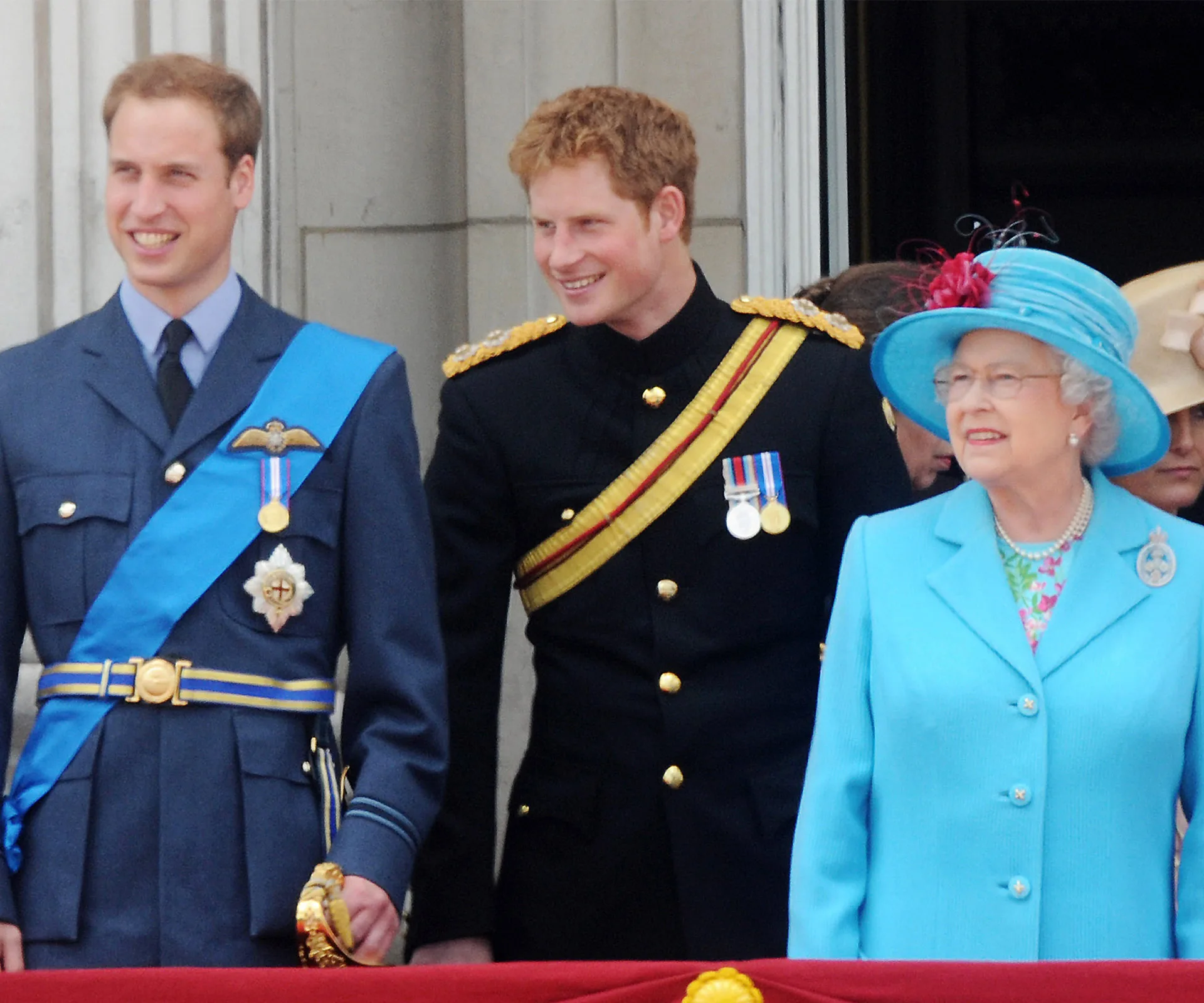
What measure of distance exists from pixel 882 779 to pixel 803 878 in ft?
0.50

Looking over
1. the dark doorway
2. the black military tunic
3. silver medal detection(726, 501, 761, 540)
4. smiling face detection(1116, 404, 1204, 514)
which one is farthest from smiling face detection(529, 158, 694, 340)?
the dark doorway

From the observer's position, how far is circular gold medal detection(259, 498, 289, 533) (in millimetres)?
2869

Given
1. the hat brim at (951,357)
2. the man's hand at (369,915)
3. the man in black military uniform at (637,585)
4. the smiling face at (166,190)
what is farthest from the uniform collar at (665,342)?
the man's hand at (369,915)

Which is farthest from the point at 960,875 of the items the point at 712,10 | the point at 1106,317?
the point at 712,10

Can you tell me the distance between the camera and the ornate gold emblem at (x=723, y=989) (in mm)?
2412

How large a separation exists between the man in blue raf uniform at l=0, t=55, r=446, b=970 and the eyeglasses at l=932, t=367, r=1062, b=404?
69 centimetres

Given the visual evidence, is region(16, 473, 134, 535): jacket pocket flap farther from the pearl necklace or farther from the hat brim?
the pearl necklace

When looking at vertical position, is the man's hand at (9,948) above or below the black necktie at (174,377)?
below

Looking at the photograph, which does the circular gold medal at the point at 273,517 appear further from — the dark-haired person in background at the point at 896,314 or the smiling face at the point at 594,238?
the dark-haired person in background at the point at 896,314

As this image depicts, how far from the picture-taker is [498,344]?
135 inches

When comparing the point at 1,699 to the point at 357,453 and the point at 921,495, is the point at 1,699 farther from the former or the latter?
the point at 921,495

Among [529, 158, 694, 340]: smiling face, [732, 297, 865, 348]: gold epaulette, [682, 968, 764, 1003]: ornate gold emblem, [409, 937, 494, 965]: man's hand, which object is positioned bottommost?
[409, 937, 494, 965]: man's hand

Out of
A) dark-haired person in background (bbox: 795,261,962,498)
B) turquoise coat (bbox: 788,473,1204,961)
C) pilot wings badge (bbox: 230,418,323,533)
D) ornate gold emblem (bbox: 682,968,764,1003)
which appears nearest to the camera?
ornate gold emblem (bbox: 682,968,764,1003)

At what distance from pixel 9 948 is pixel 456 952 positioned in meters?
0.72
